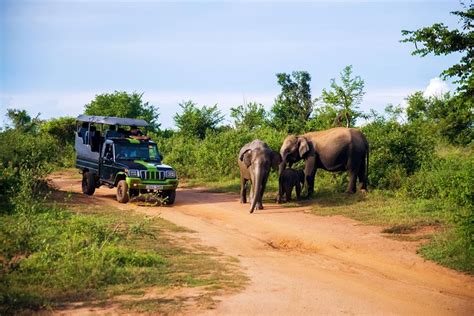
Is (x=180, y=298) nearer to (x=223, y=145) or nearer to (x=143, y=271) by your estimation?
(x=143, y=271)

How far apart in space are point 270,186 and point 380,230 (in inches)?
350

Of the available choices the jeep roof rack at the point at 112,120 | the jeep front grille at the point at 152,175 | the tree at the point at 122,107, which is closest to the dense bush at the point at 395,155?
the jeep front grille at the point at 152,175

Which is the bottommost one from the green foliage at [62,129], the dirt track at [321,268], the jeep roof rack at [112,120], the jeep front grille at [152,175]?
the dirt track at [321,268]

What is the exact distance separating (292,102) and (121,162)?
938 inches

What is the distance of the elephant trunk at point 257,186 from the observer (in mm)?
16280

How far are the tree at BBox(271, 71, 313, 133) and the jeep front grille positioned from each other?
17.9 meters

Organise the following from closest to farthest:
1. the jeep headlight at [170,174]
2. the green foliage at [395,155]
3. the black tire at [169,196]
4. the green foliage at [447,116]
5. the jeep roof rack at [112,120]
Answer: the green foliage at [447,116] < the jeep headlight at [170,174] < the black tire at [169,196] < the green foliage at [395,155] < the jeep roof rack at [112,120]

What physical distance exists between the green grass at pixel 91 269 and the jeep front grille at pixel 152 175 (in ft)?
21.5

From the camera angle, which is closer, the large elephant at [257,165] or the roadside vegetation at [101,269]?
the roadside vegetation at [101,269]

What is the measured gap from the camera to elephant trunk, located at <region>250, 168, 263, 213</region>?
53.4 feet

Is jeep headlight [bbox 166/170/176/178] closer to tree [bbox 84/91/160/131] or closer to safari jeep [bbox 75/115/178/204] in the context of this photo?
safari jeep [bbox 75/115/178/204]

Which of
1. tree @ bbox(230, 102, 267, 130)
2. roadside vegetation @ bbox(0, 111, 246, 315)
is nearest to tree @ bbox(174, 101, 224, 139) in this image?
tree @ bbox(230, 102, 267, 130)

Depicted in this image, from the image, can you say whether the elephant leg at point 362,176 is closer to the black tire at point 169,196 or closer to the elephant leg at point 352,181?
the elephant leg at point 352,181

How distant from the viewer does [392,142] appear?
19.9 metres
